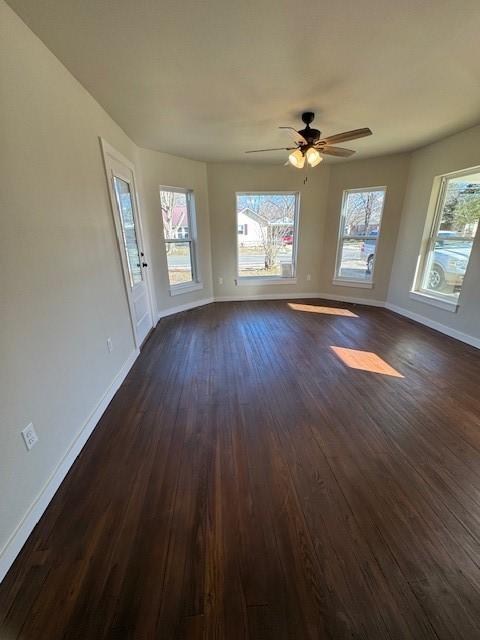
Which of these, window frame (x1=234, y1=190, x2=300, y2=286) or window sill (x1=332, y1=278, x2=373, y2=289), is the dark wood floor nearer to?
window sill (x1=332, y1=278, x2=373, y2=289)

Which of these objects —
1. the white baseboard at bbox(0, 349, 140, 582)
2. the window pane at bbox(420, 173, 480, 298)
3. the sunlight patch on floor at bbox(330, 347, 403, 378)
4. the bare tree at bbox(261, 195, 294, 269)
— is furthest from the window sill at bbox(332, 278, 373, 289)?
the white baseboard at bbox(0, 349, 140, 582)

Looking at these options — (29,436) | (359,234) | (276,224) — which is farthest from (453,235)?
(29,436)

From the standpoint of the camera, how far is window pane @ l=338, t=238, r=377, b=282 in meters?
4.89

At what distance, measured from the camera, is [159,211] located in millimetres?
4105

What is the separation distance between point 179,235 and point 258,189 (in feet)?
5.63

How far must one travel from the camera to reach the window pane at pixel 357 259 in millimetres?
4891

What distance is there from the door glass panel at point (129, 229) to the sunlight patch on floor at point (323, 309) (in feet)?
9.26

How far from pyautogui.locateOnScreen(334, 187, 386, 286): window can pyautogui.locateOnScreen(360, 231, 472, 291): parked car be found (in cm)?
103

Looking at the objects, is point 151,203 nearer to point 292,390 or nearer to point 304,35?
point 304,35

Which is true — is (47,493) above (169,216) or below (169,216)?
below

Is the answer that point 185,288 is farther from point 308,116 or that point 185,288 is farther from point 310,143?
point 308,116

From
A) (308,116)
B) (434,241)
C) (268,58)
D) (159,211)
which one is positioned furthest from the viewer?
(159,211)

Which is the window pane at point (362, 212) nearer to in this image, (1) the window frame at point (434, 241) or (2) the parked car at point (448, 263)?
(1) the window frame at point (434, 241)

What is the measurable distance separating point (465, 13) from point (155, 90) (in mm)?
2068
